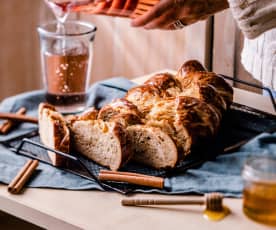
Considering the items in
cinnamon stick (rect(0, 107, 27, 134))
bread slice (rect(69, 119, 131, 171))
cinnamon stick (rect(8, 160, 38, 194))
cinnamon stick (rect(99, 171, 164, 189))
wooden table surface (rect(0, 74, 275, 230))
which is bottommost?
cinnamon stick (rect(0, 107, 27, 134))

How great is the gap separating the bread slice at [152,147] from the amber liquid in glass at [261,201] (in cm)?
25

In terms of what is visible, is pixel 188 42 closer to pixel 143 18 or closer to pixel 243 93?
pixel 243 93

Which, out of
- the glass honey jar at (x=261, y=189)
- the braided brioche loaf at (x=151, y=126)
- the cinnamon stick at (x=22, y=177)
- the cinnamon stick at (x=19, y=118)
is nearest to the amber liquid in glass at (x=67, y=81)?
the cinnamon stick at (x=19, y=118)

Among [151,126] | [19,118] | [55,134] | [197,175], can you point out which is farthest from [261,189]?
[19,118]

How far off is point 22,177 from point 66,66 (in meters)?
0.48

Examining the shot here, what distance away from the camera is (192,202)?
4.03 feet

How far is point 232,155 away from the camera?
1420mm

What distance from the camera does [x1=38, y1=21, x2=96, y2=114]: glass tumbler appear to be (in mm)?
1757

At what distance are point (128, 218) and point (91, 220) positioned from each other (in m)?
0.06

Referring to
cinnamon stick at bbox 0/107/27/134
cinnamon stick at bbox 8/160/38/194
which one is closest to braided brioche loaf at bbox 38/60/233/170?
cinnamon stick at bbox 8/160/38/194

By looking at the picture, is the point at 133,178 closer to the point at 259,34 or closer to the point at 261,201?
the point at 261,201

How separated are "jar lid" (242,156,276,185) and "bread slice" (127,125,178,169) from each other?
0.25m

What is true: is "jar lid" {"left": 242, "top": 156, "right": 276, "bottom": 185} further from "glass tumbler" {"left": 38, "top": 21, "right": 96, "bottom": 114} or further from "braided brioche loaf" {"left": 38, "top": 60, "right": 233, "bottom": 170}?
"glass tumbler" {"left": 38, "top": 21, "right": 96, "bottom": 114}

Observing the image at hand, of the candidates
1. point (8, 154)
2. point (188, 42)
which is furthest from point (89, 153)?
point (188, 42)
